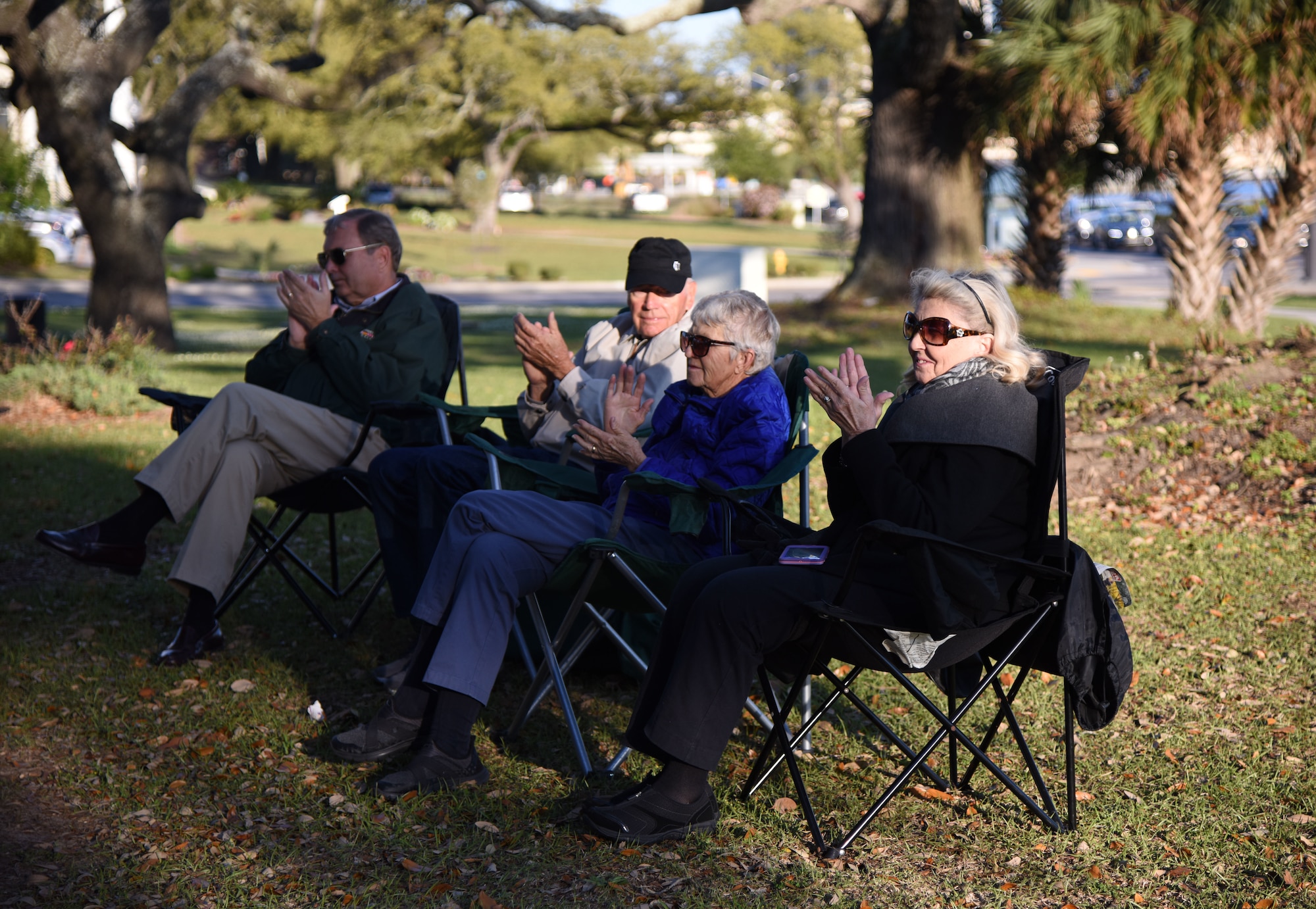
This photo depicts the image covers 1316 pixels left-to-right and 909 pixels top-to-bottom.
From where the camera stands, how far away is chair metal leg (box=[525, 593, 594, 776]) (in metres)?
3.49

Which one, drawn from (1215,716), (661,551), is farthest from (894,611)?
(1215,716)

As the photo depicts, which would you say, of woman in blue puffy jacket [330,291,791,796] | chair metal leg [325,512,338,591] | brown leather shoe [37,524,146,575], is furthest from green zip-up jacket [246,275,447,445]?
woman in blue puffy jacket [330,291,791,796]

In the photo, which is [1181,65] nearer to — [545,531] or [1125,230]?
[545,531]

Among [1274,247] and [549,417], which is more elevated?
[1274,247]

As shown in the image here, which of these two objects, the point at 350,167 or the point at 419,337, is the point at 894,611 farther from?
the point at 350,167

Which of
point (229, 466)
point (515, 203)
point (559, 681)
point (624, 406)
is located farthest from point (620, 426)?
point (515, 203)

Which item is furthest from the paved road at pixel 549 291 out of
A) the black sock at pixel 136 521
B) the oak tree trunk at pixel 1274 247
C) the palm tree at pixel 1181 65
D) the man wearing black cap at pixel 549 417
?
the black sock at pixel 136 521

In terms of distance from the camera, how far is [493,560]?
3.41m

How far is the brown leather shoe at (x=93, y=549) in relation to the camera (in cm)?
435

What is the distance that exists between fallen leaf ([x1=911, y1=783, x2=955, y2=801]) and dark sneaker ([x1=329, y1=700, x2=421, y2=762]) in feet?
4.52

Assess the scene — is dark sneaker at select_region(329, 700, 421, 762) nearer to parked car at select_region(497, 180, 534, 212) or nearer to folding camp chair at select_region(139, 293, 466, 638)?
folding camp chair at select_region(139, 293, 466, 638)

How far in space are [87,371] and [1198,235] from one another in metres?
11.6

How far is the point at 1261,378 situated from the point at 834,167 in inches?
1862

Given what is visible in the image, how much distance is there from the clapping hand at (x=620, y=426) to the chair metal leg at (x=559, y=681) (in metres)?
0.53
